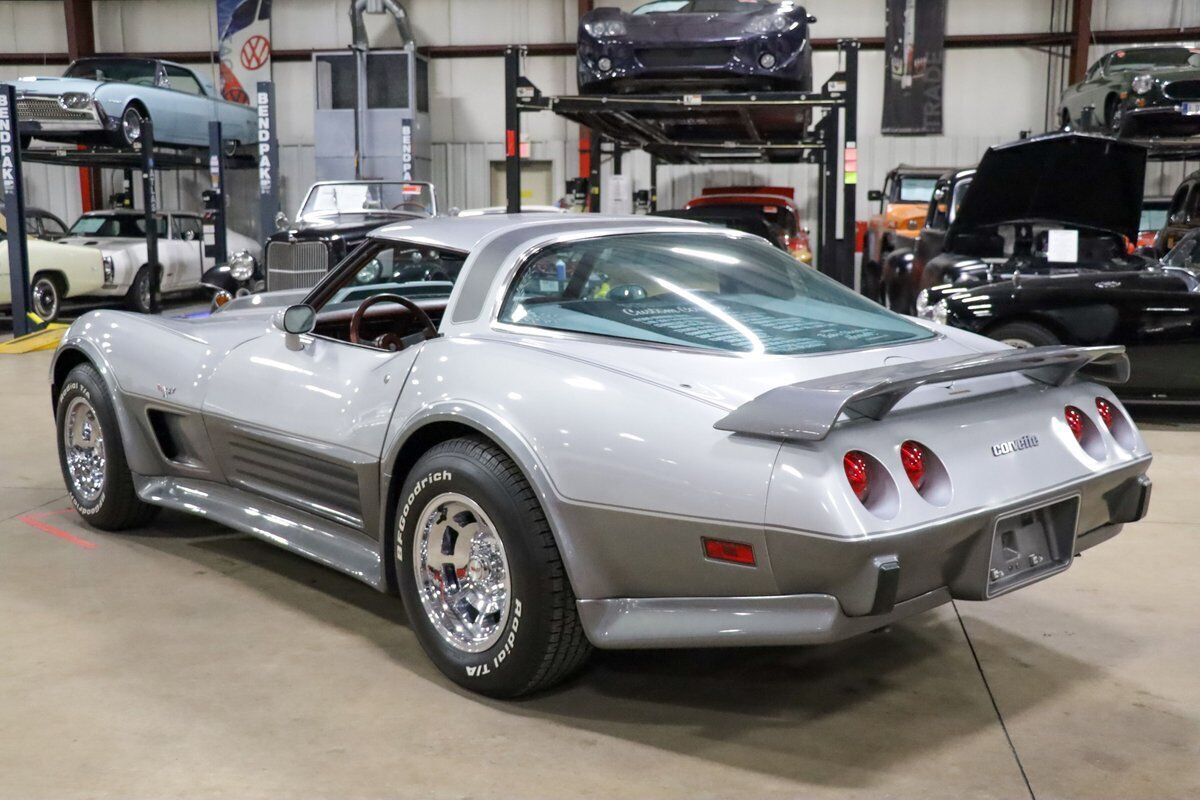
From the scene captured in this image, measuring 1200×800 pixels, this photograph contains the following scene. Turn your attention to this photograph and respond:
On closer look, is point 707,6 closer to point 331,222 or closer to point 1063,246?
point 1063,246

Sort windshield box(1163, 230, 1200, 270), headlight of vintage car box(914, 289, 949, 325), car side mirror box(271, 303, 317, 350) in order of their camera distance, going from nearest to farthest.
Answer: car side mirror box(271, 303, 317, 350) → headlight of vintage car box(914, 289, 949, 325) → windshield box(1163, 230, 1200, 270)

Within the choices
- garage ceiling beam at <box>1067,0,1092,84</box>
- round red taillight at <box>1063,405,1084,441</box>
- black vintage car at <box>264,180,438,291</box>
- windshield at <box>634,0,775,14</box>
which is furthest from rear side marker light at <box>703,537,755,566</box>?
garage ceiling beam at <box>1067,0,1092,84</box>

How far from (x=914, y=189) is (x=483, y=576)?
12.0 m

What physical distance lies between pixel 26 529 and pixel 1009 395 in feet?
12.7

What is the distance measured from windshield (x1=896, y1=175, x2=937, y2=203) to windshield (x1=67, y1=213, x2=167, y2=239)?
355 inches

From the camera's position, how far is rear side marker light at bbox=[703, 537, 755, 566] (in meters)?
2.51

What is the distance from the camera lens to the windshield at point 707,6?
8.56m

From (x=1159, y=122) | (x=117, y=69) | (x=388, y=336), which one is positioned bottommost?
(x=388, y=336)

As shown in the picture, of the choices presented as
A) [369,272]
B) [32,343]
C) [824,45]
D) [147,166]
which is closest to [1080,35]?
[824,45]

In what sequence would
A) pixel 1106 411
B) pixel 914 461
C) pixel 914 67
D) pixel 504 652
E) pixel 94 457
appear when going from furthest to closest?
pixel 914 67 < pixel 94 457 < pixel 1106 411 < pixel 504 652 < pixel 914 461

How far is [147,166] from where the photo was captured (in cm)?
1246

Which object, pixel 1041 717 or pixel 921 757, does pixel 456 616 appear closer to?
pixel 921 757

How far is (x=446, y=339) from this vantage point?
3.19 metres

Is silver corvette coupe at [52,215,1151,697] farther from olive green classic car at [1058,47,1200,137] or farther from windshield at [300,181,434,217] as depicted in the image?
olive green classic car at [1058,47,1200,137]
